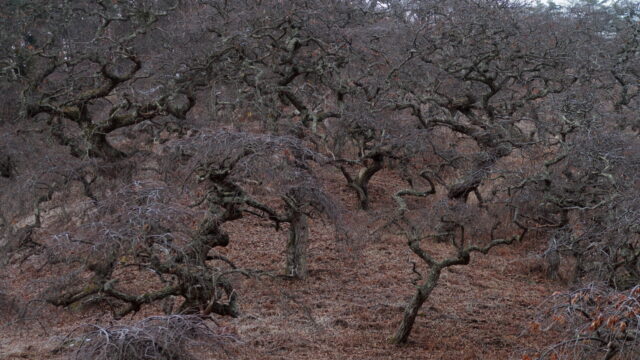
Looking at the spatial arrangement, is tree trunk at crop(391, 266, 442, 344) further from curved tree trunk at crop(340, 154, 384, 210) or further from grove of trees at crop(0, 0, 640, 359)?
curved tree trunk at crop(340, 154, 384, 210)

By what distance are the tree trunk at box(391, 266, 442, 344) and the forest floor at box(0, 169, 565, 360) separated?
0.50 ft

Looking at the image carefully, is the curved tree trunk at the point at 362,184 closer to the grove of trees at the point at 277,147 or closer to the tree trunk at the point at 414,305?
the grove of trees at the point at 277,147

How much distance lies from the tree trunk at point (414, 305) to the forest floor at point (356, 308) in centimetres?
15

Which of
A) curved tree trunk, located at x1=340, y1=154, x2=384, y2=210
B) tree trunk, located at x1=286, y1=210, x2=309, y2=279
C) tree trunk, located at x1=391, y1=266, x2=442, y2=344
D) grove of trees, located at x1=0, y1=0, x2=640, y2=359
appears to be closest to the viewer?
grove of trees, located at x1=0, y1=0, x2=640, y2=359

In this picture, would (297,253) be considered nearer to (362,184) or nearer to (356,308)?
(356,308)

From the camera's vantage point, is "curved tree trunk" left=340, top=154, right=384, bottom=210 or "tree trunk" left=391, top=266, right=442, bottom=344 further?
"curved tree trunk" left=340, top=154, right=384, bottom=210

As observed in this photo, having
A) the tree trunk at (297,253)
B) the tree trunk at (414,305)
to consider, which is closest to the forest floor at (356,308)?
the tree trunk at (414,305)

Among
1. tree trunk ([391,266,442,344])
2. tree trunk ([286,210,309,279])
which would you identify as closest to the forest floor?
tree trunk ([391,266,442,344])

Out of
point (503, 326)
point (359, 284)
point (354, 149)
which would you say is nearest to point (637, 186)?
point (503, 326)

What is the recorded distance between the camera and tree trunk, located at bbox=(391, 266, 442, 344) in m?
9.28

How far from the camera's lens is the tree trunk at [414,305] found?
30.5ft

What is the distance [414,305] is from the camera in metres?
9.38

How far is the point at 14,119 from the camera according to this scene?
39.0 ft

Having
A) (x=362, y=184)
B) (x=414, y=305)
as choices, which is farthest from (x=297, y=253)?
(x=362, y=184)
